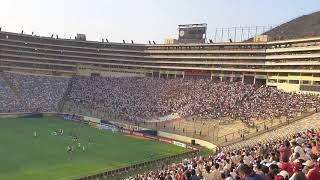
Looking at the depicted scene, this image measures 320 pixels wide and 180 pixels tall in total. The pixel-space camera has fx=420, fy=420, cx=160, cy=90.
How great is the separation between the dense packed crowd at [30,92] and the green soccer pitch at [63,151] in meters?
12.6

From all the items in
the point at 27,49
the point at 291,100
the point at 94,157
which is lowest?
the point at 94,157

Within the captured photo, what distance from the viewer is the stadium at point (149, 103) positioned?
1887 inches

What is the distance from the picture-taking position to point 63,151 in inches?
2147

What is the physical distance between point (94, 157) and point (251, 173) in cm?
4249

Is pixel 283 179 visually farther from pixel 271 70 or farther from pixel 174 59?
pixel 174 59

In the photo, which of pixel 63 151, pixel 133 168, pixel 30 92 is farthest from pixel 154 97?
pixel 133 168

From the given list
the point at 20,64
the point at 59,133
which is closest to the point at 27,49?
the point at 20,64

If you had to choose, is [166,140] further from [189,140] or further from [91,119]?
[91,119]

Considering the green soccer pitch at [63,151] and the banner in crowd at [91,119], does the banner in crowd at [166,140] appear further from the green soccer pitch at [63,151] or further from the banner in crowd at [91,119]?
the banner in crowd at [91,119]

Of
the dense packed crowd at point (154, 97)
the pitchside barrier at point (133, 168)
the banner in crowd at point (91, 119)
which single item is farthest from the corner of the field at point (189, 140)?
the banner in crowd at point (91, 119)

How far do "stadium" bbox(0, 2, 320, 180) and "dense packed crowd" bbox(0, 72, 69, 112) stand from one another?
0.24 m

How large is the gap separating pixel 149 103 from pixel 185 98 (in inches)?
307

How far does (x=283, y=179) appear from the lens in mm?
13688

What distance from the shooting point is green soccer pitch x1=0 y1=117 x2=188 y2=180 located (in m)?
44.7
